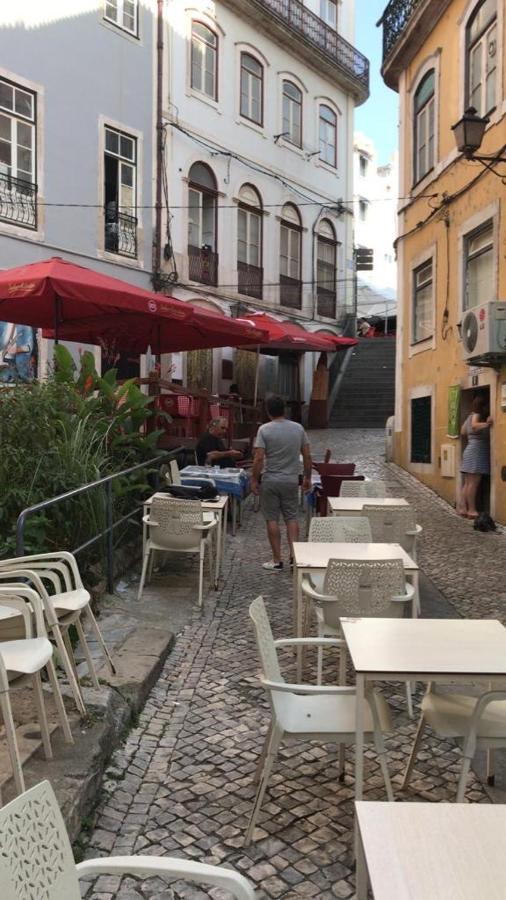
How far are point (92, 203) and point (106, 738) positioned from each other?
1345 cm

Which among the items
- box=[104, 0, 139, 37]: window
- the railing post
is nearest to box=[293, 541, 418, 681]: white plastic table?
the railing post

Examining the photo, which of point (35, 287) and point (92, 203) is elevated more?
point (92, 203)

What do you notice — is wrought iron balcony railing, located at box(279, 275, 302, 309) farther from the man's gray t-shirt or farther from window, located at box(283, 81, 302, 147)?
the man's gray t-shirt

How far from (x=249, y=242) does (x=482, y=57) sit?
32.9 feet

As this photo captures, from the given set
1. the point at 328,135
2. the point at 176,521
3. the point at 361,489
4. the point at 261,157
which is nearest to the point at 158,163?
the point at 261,157

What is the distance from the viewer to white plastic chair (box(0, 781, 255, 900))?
1303 millimetres

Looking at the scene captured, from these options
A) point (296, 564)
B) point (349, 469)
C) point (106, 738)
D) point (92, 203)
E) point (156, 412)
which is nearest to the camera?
point (106, 738)

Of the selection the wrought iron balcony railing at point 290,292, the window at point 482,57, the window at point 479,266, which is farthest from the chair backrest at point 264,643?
the wrought iron balcony railing at point 290,292

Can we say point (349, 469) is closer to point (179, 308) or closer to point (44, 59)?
point (179, 308)

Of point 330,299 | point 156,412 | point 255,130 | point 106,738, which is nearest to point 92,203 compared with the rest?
point 255,130

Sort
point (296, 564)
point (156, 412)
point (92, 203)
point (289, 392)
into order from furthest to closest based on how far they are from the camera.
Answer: point (289, 392) → point (92, 203) → point (156, 412) → point (296, 564)

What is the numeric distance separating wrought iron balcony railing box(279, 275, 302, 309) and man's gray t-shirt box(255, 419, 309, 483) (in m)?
15.1

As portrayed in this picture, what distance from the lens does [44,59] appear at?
13.7 metres

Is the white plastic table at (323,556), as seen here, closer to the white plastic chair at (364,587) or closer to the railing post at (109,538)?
the white plastic chair at (364,587)
